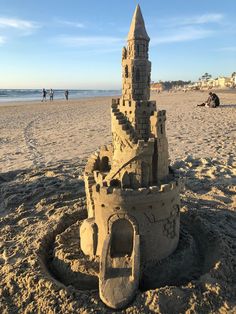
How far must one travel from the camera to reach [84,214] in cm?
621

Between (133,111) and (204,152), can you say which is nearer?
(133,111)

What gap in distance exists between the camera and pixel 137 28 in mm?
4086

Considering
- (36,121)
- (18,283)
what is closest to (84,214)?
(18,283)

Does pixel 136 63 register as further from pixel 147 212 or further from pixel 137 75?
pixel 147 212

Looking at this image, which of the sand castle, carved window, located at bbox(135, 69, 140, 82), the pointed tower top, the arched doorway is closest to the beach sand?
the sand castle

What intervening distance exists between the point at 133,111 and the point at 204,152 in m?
6.98

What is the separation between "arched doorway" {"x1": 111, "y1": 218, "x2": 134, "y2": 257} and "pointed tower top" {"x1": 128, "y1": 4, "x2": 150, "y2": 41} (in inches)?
96.6

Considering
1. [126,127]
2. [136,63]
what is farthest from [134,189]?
[136,63]

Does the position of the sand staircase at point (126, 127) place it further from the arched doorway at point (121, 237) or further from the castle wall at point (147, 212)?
the arched doorway at point (121, 237)

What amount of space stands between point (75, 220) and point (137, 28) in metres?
3.66

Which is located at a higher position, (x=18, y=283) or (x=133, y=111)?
(x=133, y=111)

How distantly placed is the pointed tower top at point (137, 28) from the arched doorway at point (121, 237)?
2453 mm

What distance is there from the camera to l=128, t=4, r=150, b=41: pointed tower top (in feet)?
13.4

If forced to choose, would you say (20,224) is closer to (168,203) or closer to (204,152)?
(168,203)
